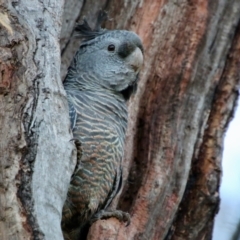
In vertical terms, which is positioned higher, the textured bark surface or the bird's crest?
the bird's crest

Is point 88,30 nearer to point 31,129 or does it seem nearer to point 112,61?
point 112,61

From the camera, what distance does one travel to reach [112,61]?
11.8ft

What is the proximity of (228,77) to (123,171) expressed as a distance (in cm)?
80

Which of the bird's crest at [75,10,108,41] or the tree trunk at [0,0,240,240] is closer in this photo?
the tree trunk at [0,0,240,240]

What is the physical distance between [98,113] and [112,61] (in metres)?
0.39

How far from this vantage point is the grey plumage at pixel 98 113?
10.6 feet

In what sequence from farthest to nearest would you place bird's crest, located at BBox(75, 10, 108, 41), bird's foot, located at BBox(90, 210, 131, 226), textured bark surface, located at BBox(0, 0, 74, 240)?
bird's crest, located at BBox(75, 10, 108, 41), bird's foot, located at BBox(90, 210, 131, 226), textured bark surface, located at BBox(0, 0, 74, 240)

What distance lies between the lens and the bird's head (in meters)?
3.56

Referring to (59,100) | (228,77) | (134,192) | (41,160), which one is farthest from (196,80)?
(41,160)

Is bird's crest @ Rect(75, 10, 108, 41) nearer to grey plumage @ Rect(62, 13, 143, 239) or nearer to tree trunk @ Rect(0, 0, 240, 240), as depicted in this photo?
grey plumage @ Rect(62, 13, 143, 239)

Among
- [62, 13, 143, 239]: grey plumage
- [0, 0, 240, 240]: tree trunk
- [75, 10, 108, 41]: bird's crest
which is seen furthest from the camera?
[75, 10, 108, 41]: bird's crest

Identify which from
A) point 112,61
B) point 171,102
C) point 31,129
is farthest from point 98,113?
point 31,129

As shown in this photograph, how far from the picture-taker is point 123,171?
3.68 meters

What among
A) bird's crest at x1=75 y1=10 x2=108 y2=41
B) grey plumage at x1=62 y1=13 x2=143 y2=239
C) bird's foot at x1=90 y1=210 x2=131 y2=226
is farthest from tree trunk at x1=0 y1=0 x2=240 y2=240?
bird's crest at x1=75 y1=10 x2=108 y2=41
